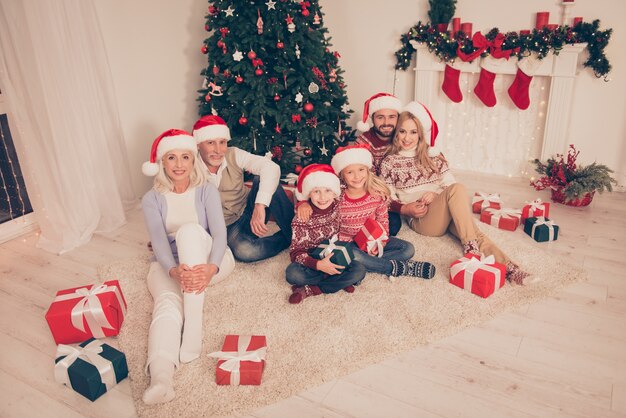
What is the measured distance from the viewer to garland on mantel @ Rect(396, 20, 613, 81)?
3.74m

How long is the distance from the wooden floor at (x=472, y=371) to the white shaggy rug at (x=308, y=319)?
0.23 feet

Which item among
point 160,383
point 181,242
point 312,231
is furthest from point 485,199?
point 160,383

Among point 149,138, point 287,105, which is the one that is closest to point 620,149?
point 287,105

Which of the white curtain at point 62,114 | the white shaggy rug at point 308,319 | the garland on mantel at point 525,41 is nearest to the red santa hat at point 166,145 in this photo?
the white shaggy rug at point 308,319

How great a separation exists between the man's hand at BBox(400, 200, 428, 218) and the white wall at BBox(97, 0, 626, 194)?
6.17 feet

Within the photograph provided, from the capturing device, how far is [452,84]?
176 inches

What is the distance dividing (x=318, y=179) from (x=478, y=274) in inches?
39.4

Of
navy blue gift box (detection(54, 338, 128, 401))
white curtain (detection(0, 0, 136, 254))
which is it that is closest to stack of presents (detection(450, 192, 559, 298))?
navy blue gift box (detection(54, 338, 128, 401))

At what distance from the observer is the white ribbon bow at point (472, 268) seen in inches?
106

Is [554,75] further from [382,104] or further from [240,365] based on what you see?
[240,365]

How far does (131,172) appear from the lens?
4172 millimetres

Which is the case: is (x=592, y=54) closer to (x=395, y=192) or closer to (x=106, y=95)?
(x=395, y=192)

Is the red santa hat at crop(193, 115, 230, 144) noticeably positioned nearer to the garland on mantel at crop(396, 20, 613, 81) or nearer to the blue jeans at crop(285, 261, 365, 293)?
the blue jeans at crop(285, 261, 365, 293)

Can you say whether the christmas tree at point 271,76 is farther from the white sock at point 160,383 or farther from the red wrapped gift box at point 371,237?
the white sock at point 160,383
